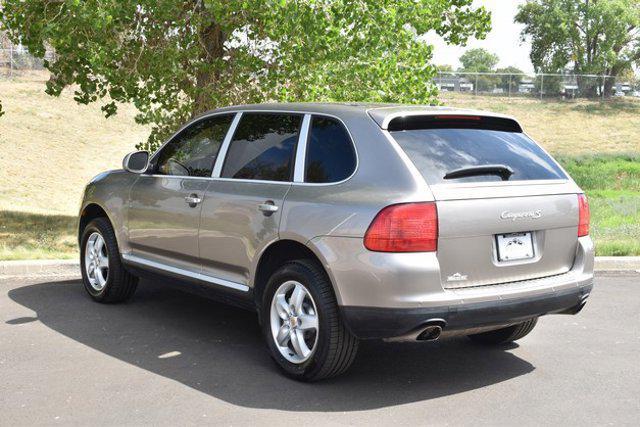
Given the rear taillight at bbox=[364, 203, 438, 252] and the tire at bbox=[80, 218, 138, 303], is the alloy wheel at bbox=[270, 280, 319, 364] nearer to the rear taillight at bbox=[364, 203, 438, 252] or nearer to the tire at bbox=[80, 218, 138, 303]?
the rear taillight at bbox=[364, 203, 438, 252]

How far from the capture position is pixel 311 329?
554 cm

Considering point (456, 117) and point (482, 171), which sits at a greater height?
point (456, 117)

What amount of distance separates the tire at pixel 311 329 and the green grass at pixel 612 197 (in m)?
6.15

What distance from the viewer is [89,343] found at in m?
6.50

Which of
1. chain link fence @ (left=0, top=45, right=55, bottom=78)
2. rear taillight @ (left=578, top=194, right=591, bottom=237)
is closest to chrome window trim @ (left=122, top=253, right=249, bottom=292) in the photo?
rear taillight @ (left=578, top=194, right=591, bottom=237)

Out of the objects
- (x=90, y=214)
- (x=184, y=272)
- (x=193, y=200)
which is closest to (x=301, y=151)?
(x=193, y=200)

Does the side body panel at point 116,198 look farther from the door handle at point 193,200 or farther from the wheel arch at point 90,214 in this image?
the door handle at point 193,200

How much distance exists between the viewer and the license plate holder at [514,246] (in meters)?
5.30

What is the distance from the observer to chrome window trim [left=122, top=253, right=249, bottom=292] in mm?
6142

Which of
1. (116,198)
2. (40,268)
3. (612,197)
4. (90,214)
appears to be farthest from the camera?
(612,197)

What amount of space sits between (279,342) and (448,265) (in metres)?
1.31

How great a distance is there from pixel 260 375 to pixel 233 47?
29.6 feet

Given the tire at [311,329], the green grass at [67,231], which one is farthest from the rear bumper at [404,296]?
the green grass at [67,231]

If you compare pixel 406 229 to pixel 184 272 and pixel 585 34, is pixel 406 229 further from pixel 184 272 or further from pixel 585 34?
pixel 585 34
